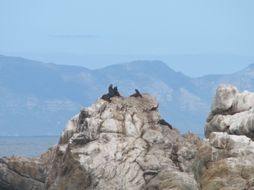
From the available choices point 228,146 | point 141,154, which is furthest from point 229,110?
point 141,154

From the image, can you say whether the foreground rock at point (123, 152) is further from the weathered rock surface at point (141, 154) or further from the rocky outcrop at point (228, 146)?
the rocky outcrop at point (228, 146)

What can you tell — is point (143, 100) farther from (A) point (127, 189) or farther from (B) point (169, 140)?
(A) point (127, 189)

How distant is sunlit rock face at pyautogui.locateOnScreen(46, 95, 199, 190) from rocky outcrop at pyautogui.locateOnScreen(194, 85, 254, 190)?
112 centimetres

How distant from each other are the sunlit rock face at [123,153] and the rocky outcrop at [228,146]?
1.12m

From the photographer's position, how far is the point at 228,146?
49.2m

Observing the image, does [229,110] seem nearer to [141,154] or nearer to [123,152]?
[141,154]

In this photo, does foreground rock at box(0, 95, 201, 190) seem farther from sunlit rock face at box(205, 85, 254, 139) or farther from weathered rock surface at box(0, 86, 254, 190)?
sunlit rock face at box(205, 85, 254, 139)

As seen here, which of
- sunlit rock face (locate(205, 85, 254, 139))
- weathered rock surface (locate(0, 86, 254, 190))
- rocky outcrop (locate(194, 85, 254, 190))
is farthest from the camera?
sunlit rock face (locate(205, 85, 254, 139))

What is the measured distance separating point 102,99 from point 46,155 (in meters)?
15.2

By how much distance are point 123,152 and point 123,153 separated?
79mm

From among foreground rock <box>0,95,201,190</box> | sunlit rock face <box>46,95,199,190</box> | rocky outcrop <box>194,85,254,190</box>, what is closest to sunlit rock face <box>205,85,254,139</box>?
rocky outcrop <box>194,85,254,190</box>

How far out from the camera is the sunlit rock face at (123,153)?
43.1 meters

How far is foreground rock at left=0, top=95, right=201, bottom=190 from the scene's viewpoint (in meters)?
43.1

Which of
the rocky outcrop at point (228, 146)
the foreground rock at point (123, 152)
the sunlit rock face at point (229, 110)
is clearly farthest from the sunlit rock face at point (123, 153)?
the sunlit rock face at point (229, 110)
